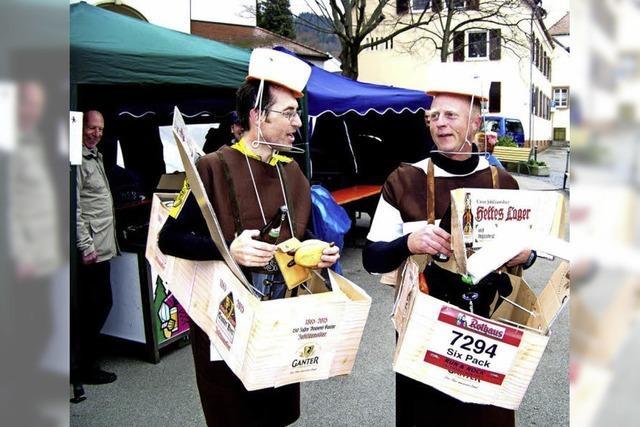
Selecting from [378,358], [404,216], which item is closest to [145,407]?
[378,358]

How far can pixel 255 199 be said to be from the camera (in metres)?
2.01

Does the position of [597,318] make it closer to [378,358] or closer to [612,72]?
[612,72]

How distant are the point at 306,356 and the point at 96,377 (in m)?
2.97

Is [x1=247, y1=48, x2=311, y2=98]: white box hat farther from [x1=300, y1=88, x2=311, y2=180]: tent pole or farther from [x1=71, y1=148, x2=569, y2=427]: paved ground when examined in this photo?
[x1=300, y1=88, x2=311, y2=180]: tent pole

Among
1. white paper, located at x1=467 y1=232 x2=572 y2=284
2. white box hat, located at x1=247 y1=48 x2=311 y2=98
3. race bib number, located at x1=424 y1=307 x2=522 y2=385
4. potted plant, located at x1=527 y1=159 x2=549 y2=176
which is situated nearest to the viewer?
white paper, located at x1=467 y1=232 x2=572 y2=284

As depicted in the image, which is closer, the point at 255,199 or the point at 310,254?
the point at 310,254

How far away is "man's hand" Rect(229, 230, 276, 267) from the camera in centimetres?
173

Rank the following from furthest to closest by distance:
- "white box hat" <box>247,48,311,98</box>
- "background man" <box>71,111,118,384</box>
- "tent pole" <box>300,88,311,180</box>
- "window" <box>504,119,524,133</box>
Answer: "window" <box>504,119,524,133</box>
"tent pole" <box>300,88,311,180</box>
"background man" <box>71,111,118,384</box>
"white box hat" <box>247,48,311,98</box>

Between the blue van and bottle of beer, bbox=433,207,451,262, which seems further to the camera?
the blue van

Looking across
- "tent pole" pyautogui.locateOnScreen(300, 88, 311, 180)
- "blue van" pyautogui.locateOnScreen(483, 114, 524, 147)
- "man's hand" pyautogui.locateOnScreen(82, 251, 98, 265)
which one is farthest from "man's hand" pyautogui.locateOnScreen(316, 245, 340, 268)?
"blue van" pyautogui.locateOnScreen(483, 114, 524, 147)

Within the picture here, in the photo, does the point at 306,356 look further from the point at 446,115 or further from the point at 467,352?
the point at 446,115

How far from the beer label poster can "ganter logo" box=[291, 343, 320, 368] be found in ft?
1.58

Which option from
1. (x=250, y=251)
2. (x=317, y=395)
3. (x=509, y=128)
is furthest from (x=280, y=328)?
(x=509, y=128)

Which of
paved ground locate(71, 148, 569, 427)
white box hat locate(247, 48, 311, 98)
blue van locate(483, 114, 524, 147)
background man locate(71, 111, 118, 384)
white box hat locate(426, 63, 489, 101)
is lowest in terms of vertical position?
paved ground locate(71, 148, 569, 427)
